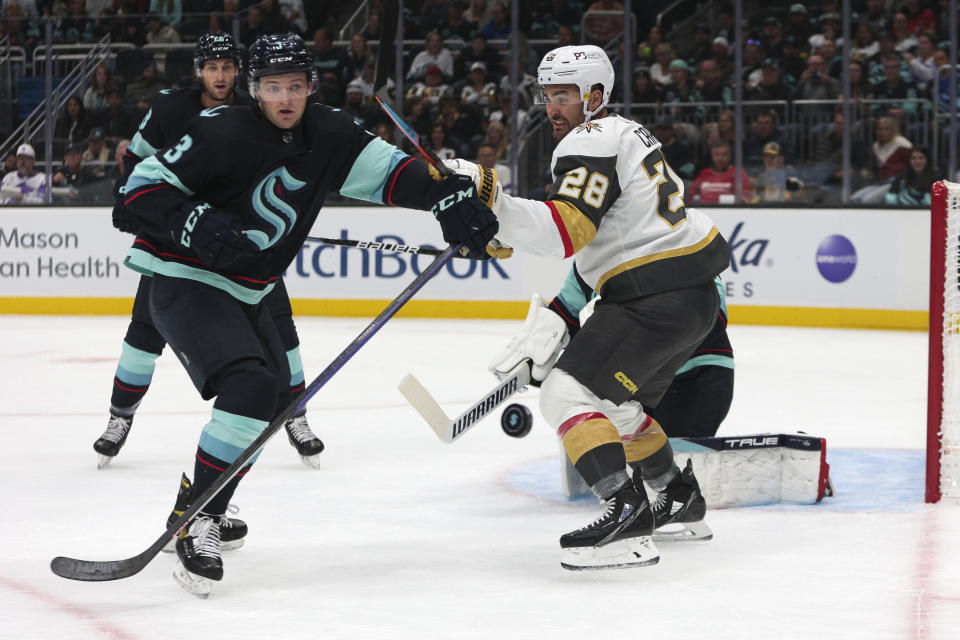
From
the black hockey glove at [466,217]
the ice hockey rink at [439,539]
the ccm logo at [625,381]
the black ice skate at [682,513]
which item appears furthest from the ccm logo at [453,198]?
the black ice skate at [682,513]

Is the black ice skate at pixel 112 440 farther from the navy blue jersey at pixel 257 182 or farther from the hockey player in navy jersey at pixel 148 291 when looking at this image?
the navy blue jersey at pixel 257 182

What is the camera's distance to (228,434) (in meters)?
2.65

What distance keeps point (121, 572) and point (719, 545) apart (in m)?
1.36

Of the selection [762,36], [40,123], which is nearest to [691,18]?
[762,36]

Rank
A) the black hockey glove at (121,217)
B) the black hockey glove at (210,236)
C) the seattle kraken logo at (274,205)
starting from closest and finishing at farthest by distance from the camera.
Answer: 1. the black hockey glove at (210,236)
2. the seattle kraken logo at (274,205)
3. the black hockey glove at (121,217)

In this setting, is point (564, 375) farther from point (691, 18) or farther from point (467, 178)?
point (691, 18)

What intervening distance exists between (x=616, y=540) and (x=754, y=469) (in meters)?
0.83

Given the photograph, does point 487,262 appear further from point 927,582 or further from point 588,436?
point 927,582

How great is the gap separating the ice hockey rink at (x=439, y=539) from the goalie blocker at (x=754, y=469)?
0.07 m

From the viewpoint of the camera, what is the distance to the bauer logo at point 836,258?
312 inches

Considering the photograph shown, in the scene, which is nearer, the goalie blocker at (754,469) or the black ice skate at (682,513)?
the black ice skate at (682,513)

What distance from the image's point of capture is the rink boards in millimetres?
7859

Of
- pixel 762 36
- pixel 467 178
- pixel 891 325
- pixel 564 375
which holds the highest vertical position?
pixel 762 36

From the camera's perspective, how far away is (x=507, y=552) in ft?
9.89
